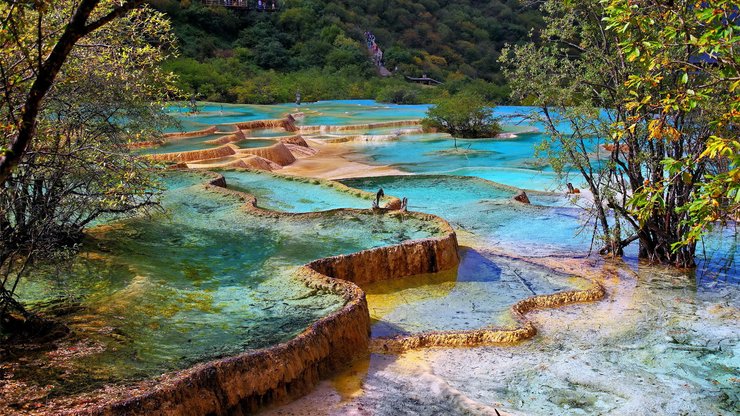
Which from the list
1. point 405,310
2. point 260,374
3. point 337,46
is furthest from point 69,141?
point 337,46

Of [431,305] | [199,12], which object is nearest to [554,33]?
[431,305]

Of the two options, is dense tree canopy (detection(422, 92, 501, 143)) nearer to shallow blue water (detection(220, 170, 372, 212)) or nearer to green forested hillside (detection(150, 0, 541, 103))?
shallow blue water (detection(220, 170, 372, 212))

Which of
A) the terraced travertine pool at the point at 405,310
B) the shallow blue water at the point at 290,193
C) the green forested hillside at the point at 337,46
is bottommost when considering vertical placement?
the terraced travertine pool at the point at 405,310

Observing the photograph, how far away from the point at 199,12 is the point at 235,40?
2.73 m

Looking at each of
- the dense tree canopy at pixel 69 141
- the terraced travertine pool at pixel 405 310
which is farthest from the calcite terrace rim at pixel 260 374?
the dense tree canopy at pixel 69 141

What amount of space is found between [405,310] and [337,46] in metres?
40.8

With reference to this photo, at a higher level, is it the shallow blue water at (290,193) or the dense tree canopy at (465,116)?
the dense tree canopy at (465,116)

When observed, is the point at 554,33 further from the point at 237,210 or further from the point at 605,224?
the point at 237,210

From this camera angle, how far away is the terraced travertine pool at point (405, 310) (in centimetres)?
582

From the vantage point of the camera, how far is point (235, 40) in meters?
45.6

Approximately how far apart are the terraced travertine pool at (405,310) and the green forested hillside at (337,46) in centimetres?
2337

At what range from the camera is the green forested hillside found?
1513 inches

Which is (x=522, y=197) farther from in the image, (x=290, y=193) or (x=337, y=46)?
(x=337, y=46)

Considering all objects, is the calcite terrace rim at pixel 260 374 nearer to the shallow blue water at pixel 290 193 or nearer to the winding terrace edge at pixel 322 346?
the winding terrace edge at pixel 322 346
